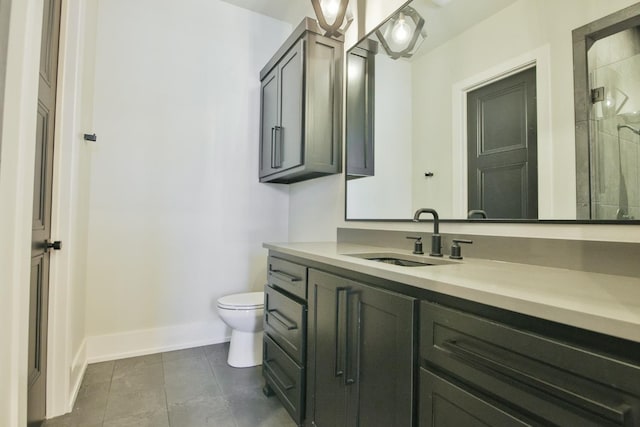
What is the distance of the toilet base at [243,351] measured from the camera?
221 centimetres

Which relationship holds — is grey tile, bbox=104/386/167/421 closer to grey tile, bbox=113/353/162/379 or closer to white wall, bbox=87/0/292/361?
grey tile, bbox=113/353/162/379

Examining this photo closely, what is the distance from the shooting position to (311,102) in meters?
2.04

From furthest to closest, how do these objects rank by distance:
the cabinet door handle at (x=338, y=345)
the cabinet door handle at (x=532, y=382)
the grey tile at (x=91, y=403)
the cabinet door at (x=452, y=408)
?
the grey tile at (x=91, y=403), the cabinet door handle at (x=338, y=345), the cabinet door at (x=452, y=408), the cabinet door handle at (x=532, y=382)

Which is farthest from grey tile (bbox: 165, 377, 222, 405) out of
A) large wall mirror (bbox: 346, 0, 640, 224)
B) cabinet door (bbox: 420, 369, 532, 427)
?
cabinet door (bbox: 420, 369, 532, 427)

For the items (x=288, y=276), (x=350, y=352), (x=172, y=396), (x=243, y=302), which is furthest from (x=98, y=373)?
(x=350, y=352)

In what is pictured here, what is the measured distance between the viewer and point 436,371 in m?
0.81

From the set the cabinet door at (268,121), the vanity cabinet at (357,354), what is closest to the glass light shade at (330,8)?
the cabinet door at (268,121)

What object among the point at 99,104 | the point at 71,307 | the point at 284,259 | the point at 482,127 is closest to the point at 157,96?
the point at 99,104

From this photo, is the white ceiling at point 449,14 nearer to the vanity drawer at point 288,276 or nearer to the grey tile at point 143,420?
the vanity drawer at point 288,276

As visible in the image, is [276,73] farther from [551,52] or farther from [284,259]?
[551,52]

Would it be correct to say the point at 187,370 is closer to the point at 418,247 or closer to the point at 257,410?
the point at 257,410

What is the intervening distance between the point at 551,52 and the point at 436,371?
45.7 inches

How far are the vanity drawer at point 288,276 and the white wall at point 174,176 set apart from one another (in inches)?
41.2

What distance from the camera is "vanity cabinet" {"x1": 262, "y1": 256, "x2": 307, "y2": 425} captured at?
1428 millimetres
